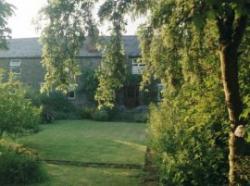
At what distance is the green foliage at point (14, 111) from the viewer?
19.8m

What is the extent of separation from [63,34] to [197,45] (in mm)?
3177

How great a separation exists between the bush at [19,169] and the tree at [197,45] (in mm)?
6053

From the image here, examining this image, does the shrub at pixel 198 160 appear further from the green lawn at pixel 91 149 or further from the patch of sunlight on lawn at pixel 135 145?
the patch of sunlight on lawn at pixel 135 145

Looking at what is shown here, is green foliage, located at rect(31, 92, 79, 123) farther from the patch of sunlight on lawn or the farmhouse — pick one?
the patch of sunlight on lawn

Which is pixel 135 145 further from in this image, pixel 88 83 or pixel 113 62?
pixel 88 83

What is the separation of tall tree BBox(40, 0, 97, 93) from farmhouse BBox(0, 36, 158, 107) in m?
35.8

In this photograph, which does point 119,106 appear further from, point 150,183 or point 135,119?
point 150,183

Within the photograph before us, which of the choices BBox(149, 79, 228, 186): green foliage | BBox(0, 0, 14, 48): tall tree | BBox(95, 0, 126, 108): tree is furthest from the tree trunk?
BBox(0, 0, 14, 48): tall tree

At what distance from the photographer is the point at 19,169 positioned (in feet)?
50.6

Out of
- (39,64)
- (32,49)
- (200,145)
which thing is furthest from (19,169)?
(32,49)

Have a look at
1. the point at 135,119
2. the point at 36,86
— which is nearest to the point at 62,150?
the point at 135,119

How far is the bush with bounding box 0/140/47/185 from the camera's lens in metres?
15.3

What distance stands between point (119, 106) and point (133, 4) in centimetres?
3553

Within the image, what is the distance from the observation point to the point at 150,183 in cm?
1544
